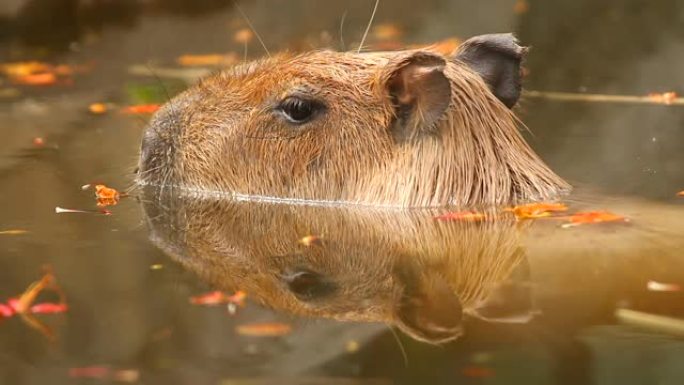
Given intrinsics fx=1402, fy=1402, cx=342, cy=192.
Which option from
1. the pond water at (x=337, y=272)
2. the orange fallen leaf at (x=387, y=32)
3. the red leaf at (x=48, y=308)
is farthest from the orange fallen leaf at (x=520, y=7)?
the red leaf at (x=48, y=308)

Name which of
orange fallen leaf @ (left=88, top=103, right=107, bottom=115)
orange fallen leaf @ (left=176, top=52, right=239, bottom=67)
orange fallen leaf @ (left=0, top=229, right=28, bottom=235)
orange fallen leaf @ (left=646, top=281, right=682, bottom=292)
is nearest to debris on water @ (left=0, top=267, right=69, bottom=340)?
orange fallen leaf @ (left=0, top=229, right=28, bottom=235)

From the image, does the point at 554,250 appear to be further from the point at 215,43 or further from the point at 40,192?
the point at 215,43

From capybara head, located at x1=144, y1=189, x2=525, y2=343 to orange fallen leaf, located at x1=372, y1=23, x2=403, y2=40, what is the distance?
202 inches

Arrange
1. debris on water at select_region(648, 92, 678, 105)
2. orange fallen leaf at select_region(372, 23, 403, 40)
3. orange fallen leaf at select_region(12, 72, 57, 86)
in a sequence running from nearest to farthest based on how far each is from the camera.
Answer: debris on water at select_region(648, 92, 678, 105) < orange fallen leaf at select_region(12, 72, 57, 86) < orange fallen leaf at select_region(372, 23, 403, 40)

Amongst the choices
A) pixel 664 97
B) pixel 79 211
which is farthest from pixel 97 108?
pixel 664 97

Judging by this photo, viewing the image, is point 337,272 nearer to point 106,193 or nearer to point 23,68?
point 106,193

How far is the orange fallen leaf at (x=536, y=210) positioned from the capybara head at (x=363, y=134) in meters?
0.12

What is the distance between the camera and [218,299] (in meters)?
4.46

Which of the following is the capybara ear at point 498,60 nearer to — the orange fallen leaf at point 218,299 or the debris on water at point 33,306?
the orange fallen leaf at point 218,299

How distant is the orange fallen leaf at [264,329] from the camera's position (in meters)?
4.07

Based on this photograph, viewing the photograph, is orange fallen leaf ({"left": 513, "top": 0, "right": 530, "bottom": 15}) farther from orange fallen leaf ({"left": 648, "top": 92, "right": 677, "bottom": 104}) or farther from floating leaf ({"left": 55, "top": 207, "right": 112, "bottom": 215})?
floating leaf ({"left": 55, "top": 207, "right": 112, "bottom": 215})

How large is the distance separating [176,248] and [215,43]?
238 inches

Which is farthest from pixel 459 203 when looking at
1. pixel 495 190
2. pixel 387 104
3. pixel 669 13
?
pixel 669 13

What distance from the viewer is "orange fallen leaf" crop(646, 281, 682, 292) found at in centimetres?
461
